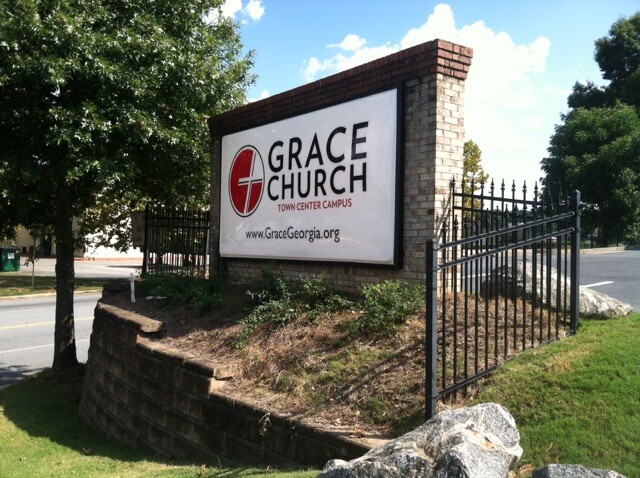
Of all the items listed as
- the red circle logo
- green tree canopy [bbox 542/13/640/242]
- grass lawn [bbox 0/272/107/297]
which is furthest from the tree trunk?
green tree canopy [bbox 542/13/640/242]

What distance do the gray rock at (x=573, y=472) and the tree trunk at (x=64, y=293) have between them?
892 centimetres

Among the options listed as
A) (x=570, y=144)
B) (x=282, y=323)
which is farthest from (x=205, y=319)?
(x=570, y=144)

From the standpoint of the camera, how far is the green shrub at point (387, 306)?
18.8ft

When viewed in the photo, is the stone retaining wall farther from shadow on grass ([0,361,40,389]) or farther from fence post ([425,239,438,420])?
shadow on grass ([0,361,40,389])

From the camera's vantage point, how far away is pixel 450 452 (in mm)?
3080

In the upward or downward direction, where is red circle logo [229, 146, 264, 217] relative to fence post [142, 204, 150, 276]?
upward

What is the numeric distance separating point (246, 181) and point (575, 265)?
4831 millimetres

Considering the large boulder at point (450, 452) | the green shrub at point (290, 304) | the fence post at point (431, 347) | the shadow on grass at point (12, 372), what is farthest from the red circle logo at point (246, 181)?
the large boulder at point (450, 452)

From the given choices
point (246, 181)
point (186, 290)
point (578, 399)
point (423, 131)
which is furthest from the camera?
point (246, 181)

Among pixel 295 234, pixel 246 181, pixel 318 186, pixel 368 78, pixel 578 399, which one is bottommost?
pixel 578 399

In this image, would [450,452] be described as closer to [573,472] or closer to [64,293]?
[573,472]

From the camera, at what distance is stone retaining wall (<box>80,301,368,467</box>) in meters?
4.74

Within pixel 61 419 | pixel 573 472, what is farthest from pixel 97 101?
pixel 573 472

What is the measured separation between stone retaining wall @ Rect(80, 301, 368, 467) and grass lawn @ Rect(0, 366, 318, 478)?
18 cm
